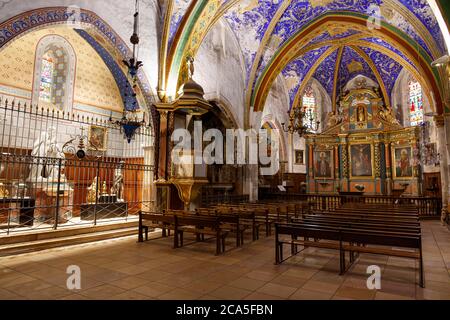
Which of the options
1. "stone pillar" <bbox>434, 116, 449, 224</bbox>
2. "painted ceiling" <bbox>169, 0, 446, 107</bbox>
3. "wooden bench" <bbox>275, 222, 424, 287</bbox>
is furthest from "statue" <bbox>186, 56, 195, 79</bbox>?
"stone pillar" <bbox>434, 116, 449, 224</bbox>

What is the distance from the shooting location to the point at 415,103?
17062mm

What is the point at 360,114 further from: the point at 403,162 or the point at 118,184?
the point at 118,184

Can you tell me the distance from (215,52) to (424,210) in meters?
10.1

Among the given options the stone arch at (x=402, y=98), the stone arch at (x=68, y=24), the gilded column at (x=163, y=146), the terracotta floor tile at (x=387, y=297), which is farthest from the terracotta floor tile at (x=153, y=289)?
the stone arch at (x=402, y=98)

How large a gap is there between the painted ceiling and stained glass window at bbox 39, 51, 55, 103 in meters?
4.42

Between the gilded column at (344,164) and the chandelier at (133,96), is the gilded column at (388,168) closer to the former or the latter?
the gilded column at (344,164)

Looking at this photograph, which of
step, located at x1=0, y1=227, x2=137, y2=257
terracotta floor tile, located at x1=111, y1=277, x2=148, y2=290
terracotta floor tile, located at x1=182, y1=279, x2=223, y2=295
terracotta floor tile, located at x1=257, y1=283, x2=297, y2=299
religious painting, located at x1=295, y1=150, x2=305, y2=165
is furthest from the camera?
religious painting, located at x1=295, y1=150, x2=305, y2=165

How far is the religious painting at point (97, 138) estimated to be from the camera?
1012 cm

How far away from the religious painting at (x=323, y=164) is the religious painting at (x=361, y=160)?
1324 millimetres

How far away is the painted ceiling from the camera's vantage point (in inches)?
384

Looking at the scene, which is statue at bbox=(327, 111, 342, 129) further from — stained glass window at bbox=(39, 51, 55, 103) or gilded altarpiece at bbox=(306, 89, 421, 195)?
stained glass window at bbox=(39, 51, 55, 103)

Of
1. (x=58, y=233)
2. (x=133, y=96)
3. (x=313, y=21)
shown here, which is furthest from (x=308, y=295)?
(x=313, y=21)
